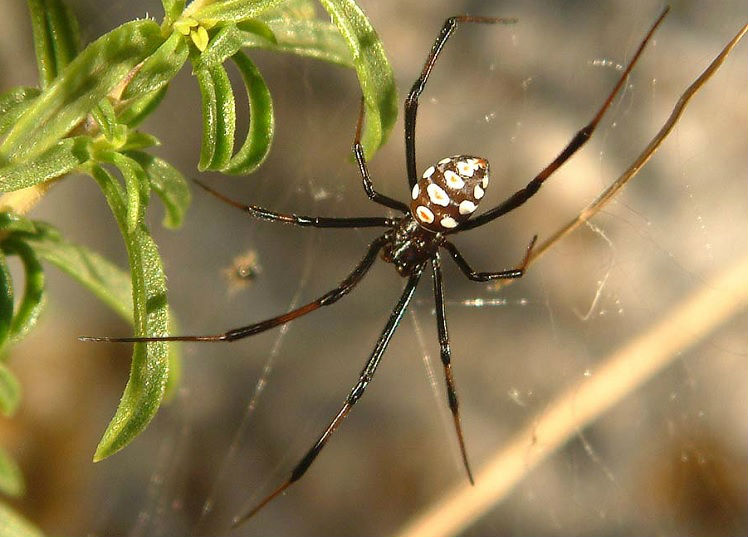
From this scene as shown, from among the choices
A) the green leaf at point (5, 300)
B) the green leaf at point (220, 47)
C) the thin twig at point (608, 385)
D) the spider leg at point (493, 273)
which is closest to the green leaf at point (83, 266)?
the green leaf at point (5, 300)

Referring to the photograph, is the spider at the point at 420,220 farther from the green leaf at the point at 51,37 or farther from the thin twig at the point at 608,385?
the thin twig at the point at 608,385

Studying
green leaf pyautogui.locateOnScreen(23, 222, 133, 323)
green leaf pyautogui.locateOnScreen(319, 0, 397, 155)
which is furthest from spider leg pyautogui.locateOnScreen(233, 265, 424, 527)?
green leaf pyautogui.locateOnScreen(319, 0, 397, 155)

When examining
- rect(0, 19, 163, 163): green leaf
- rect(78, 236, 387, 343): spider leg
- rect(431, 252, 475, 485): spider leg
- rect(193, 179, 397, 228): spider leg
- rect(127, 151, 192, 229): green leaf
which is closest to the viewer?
rect(0, 19, 163, 163): green leaf

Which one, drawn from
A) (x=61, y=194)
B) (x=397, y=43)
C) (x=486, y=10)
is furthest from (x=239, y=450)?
(x=486, y=10)

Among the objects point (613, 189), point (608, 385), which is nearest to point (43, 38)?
point (613, 189)

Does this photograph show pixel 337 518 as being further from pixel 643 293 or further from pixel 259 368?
pixel 643 293

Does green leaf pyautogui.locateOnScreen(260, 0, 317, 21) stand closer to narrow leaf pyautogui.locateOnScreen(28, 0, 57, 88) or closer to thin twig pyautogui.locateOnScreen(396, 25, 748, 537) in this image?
narrow leaf pyautogui.locateOnScreen(28, 0, 57, 88)

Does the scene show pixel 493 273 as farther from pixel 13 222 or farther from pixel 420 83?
pixel 13 222
